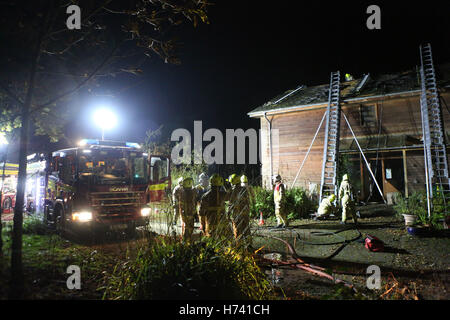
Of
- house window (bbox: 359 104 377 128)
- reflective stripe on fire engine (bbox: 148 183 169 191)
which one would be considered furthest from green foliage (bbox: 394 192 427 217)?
reflective stripe on fire engine (bbox: 148 183 169 191)

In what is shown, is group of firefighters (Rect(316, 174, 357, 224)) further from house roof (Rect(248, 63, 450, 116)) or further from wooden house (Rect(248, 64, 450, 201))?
house roof (Rect(248, 63, 450, 116))

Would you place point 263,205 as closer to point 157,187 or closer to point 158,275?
point 157,187

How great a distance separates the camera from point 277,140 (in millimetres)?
16906

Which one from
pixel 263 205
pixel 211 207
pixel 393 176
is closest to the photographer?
pixel 211 207

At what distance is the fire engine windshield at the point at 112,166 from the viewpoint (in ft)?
23.9

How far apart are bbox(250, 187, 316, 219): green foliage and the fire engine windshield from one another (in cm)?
483

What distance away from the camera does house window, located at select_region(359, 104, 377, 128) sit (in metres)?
14.6

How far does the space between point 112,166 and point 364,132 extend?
513 inches

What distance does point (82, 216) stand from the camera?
6.90 meters

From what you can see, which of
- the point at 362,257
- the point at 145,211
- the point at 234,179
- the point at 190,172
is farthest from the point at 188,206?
the point at 190,172

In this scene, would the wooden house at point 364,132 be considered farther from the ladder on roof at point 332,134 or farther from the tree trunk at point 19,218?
the tree trunk at point 19,218

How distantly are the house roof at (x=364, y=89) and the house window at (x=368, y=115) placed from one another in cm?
76

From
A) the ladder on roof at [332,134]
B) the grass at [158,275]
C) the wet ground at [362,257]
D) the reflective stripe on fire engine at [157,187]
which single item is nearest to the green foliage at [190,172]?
the reflective stripe on fire engine at [157,187]
